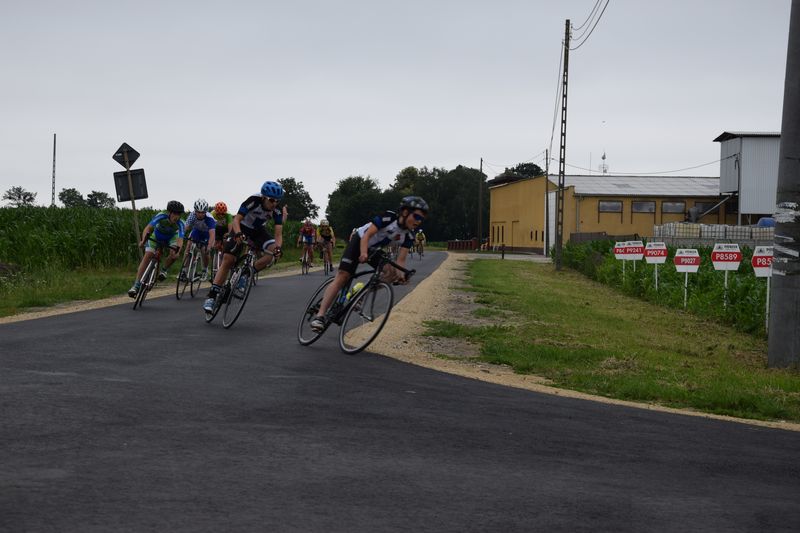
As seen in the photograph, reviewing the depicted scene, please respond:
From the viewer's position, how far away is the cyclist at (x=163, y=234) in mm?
16558

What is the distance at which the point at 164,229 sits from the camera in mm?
17016

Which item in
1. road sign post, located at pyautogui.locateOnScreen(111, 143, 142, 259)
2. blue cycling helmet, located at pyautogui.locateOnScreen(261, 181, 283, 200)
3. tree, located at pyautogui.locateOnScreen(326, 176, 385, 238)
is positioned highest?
road sign post, located at pyautogui.locateOnScreen(111, 143, 142, 259)

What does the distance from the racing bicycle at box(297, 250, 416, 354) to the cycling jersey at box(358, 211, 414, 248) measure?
21 cm

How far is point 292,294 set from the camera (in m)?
20.8

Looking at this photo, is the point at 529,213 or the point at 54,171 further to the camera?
the point at 529,213

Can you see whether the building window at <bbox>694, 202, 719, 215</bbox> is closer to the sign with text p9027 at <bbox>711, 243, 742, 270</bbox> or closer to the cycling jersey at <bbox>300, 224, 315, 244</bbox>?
the cycling jersey at <bbox>300, 224, 315, 244</bbox>

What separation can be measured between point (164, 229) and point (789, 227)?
1016 centimetres

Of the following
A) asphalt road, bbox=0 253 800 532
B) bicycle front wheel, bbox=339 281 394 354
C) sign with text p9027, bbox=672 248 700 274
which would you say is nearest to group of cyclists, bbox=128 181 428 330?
bicycle front wheel, bbox=339 281 394 354

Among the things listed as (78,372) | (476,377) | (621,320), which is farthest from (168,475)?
(621,320)

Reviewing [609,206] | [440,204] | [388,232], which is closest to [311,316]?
[388,232]

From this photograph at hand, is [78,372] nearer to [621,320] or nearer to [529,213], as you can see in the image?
[621,320]

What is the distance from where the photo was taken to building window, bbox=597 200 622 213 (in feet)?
258

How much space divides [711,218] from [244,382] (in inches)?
2925

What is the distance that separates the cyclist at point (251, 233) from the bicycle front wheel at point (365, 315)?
8.64 ft
